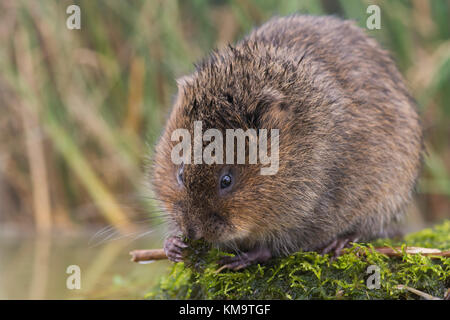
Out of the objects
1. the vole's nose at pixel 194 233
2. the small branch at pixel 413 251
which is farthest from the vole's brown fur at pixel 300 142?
the small branch at pixel 413 251

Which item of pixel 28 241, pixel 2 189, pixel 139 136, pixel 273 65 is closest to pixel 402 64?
pixel 139 136

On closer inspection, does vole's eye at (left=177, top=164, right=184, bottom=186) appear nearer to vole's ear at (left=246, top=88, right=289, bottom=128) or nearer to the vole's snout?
the vole's snout

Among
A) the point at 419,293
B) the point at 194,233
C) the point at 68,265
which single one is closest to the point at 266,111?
the point at 194,233

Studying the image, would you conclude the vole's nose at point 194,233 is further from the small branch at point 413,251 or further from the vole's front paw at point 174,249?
the small branch at point 413,251

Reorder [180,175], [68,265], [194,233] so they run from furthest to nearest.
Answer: [68,265] → [180,175] → [194,233]

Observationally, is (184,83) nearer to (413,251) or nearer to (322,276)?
(322,276)

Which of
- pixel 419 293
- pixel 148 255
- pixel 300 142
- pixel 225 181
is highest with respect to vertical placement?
pixel 300 142

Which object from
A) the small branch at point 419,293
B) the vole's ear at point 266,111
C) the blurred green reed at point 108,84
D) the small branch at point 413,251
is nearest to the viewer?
the small branch at point 419,293
